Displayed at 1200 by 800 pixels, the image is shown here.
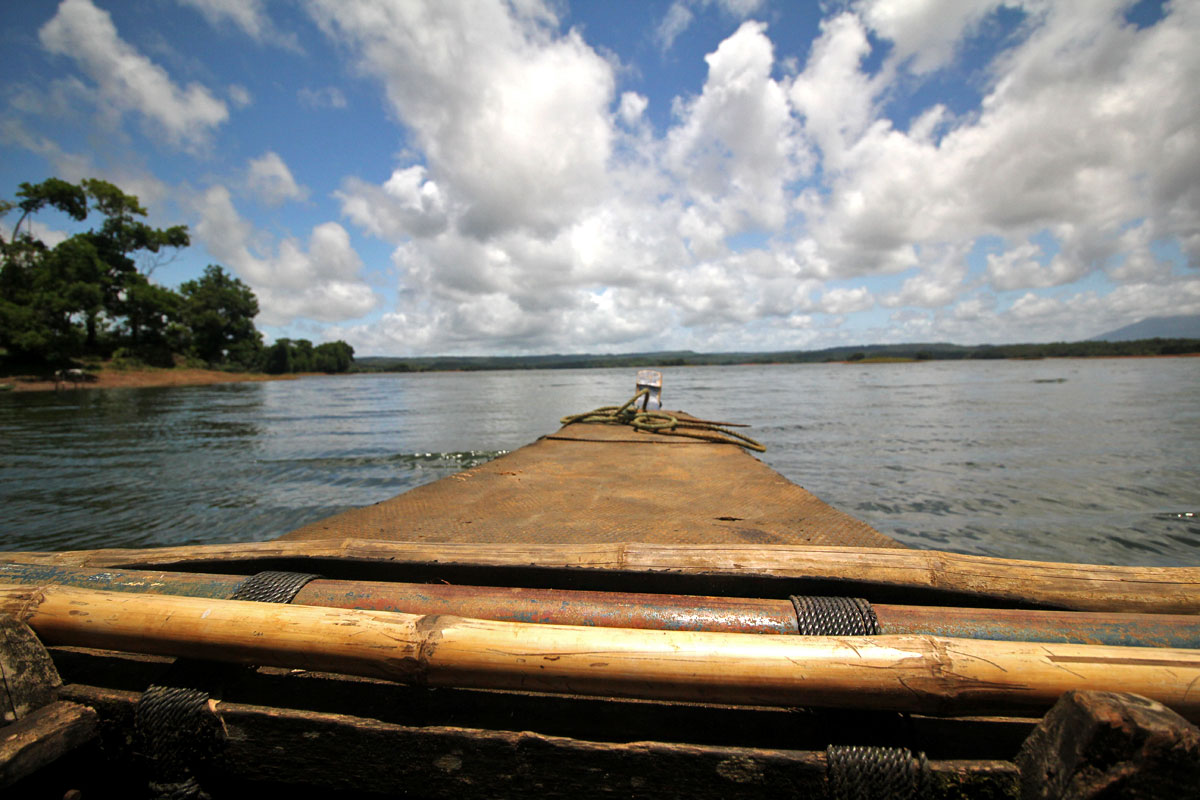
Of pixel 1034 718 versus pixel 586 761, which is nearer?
pixel 1034 718

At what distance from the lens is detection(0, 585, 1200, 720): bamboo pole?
1.20 m

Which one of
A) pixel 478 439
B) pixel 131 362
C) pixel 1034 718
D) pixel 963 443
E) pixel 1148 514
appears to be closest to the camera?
pixel 1034 718

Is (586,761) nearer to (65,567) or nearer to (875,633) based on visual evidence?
(875,633)

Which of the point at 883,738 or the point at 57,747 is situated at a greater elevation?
the point at 883,738

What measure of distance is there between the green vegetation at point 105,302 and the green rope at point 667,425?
1824 inches

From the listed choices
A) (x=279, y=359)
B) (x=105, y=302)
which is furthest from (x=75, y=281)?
(x=279, y=359)

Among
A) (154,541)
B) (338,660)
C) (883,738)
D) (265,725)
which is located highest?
(338,660)

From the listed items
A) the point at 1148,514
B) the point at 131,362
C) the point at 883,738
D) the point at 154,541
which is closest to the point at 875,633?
the point at 883,738

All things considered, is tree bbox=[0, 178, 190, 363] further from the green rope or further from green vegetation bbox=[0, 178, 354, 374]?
the green rope

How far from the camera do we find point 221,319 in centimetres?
5391

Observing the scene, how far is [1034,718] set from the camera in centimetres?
129

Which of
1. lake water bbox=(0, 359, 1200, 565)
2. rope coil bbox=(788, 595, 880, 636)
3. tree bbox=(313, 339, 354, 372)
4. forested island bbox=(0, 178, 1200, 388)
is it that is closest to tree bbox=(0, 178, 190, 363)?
forested island bbox=(0, 178, 1200, 388)

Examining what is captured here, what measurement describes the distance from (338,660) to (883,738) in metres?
1.51

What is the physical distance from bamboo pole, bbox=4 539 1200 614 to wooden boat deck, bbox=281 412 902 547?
2.11 feet
